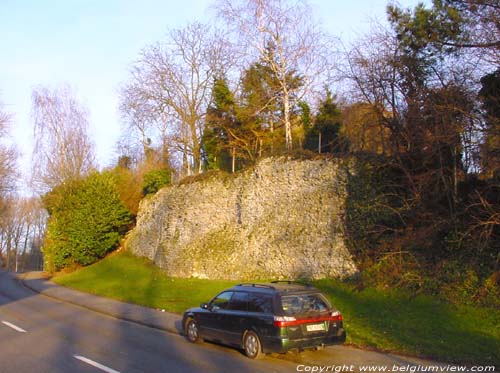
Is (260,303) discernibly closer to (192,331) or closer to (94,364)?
(192,331)

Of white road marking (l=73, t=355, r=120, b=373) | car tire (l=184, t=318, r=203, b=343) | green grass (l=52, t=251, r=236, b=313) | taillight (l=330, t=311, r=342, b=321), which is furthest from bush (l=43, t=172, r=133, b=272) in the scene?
taillight (l=330, t=311, r=342, b=321)

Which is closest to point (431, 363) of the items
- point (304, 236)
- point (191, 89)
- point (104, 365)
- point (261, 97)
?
point (104, 365)

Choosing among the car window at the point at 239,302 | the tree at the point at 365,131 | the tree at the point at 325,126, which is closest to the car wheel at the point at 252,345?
the car window at the point at 239,302

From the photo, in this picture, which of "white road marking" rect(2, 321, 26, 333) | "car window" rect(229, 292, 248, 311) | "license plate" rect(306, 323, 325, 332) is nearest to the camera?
"license plate" rect(306, 323, 325, 332)

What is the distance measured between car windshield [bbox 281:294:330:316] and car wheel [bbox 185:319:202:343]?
10.0 ft

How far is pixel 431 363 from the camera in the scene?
9.91 m

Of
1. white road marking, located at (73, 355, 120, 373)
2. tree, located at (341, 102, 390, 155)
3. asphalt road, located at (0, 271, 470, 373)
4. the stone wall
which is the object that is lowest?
asphalt road, located at (0, 271, 470, 373)

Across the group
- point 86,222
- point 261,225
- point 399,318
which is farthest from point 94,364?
point 86,222

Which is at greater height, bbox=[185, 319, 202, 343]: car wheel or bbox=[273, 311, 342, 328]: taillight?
bbox=[273, 311, 342, 328]: taillight

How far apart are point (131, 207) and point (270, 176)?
60.6ft

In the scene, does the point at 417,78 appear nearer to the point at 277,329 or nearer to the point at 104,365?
the point at 277,329

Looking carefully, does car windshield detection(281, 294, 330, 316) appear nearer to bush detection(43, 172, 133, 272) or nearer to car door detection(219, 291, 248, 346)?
car door detection(219, 291, 248, 346)

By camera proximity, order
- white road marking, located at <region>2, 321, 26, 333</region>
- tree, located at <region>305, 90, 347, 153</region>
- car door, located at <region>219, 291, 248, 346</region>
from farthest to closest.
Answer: tree, located at <region>305, 90, 347, 153</region> < white road marking, located at <region>2, 321, 26, 333</region> < car door, located at <region>219, 291, 248, 346</region>

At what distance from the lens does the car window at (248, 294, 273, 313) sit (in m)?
10.6
